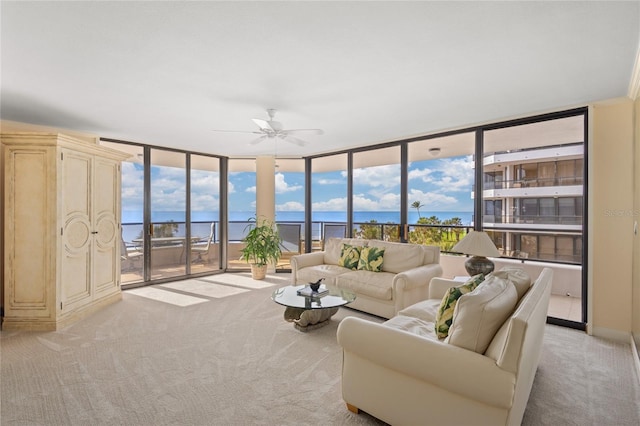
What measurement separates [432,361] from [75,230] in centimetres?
425

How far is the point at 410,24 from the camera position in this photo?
2021 millimetres

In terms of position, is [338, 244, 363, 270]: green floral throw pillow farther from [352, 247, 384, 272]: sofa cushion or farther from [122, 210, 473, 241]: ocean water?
[122, 210, 473, 241]: ocean water

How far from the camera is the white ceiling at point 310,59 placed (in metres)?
1.92

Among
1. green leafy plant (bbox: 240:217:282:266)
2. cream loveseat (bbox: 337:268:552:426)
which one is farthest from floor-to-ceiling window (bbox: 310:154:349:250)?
cream loveseat (bbox: 337:268:552:426)

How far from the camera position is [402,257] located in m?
4.31

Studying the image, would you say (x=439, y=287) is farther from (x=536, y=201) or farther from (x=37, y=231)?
(x=37, y=231)

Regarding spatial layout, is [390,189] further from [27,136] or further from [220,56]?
[27,136]

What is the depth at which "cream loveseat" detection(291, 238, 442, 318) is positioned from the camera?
3729 millimetres

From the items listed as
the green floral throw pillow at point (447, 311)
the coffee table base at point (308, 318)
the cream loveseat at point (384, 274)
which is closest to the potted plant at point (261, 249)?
the cream loveseat at point (384, 274)

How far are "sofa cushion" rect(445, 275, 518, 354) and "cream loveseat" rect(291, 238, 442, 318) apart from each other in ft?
5.89

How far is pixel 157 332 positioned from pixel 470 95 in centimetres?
422

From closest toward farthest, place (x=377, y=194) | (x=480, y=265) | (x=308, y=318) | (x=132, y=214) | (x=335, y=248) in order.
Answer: (x=480, y=265)
(x=308, y=318)
(x=335, y=248)
(x=132, y=214)
(x=377, y=194)

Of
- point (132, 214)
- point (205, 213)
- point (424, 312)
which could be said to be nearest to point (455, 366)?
point (424, 312)

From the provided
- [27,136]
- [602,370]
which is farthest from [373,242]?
[27,136]
